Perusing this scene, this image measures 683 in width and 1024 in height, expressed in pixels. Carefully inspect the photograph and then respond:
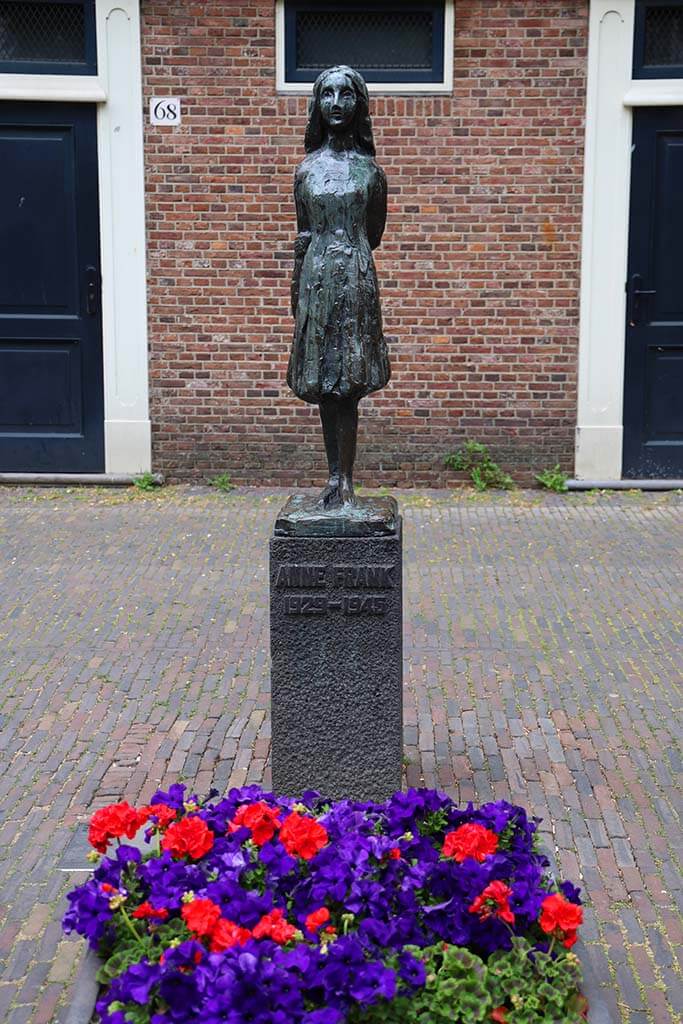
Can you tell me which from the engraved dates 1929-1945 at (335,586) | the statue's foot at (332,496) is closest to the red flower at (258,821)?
the engraved dates 1929-1945 at (335,586)

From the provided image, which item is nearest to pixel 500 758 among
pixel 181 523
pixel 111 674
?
pixel 111 674

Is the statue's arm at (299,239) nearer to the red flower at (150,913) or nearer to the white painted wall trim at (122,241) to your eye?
the red flower at (150,913)

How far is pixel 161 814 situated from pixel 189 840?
170 millimetres

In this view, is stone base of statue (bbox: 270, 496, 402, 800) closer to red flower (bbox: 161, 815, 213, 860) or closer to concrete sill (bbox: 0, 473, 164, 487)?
red flower (bbox: 161, 815, 213, 860)

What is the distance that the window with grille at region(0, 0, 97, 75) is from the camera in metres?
9.38

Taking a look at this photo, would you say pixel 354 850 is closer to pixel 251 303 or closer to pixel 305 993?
pixel 305 993

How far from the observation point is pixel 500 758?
196 inches

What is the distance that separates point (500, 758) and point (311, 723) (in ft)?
3.36

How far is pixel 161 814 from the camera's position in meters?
3.60

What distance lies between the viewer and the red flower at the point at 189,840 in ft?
11.3

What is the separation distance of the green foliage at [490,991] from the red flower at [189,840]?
684mm

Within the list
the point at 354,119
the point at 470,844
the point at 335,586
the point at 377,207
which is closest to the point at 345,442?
the point at 335,586

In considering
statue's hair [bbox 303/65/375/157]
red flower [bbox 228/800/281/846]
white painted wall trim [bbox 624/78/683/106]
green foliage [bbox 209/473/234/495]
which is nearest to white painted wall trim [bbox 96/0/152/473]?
green foliage [bbox 209/473/234/495]

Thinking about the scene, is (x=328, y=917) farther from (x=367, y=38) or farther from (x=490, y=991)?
(x=367, y=38)
